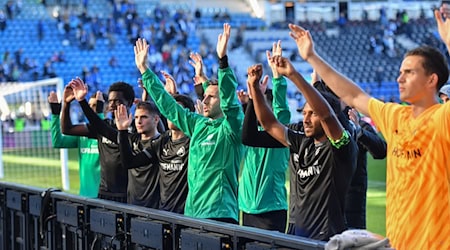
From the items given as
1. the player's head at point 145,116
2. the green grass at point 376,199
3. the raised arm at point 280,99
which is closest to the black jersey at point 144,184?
the player's head at point 145,116

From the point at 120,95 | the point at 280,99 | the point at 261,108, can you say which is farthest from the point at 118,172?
the point at 261,108

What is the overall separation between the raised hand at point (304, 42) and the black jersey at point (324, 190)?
3.00 ft

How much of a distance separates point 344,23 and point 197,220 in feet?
140

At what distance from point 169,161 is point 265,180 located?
876mm

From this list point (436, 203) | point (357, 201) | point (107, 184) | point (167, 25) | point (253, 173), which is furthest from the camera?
point (167, 25)

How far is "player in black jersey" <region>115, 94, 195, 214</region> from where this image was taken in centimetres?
730

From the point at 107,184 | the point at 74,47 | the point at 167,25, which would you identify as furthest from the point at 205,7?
the point at 107,184

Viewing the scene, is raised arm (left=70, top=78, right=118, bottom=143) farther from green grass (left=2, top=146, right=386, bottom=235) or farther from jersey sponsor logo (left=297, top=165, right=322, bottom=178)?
green grass (left=2, top=146, right=386, bottom=235)

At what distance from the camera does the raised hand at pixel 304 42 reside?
15.4ft

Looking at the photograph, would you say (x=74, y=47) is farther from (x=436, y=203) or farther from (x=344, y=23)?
(x=436, y=203)

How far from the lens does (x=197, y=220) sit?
5957 mm

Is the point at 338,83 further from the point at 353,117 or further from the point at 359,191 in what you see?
the point at 359,191

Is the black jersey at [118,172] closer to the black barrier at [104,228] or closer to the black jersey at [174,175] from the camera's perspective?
the black jersey at [174,175]

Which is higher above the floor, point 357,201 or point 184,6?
point 184,6
